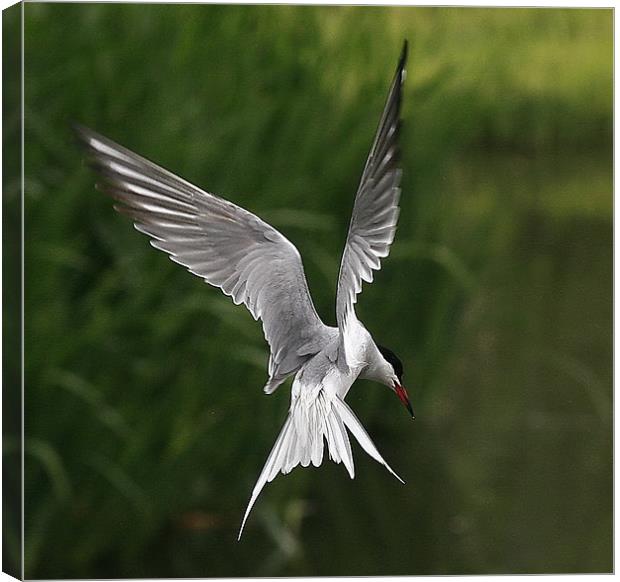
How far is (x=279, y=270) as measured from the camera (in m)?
2.47

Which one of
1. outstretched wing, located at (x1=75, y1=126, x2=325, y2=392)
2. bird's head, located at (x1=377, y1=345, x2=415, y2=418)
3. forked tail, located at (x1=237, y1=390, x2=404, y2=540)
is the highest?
outstretched wing, located at (x1=75, y1=126, x2=325, y2=392)

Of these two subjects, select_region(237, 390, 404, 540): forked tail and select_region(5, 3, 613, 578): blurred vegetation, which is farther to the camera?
select_region(5, 3, 613, 578): blurred vegetation

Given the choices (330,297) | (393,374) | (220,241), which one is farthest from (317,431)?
(330,297)

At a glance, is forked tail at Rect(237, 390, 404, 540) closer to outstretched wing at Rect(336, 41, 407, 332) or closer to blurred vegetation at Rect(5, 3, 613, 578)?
outstretched wing at Rect(336, 41, 407, 332)

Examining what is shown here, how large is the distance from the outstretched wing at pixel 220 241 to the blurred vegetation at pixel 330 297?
0.39 m

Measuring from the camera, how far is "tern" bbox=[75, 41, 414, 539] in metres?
2.36

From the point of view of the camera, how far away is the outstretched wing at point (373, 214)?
2.29 m

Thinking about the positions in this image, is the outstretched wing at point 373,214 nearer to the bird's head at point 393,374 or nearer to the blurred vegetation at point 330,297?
the bird's head at point 393,374

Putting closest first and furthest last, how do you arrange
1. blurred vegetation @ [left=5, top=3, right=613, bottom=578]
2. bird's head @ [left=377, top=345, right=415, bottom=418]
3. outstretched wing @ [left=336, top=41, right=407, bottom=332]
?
outstretched wing @ [left=336, top=41, right=407, bottom=332] → bird's head @ [left=377, top=345, right=415, bottom=418] → blurred vegetation @ [left=5, top=3, right=613, bottom=578]

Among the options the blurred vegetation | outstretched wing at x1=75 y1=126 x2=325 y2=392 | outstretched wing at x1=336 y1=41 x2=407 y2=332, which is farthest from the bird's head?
the blurred vegetation

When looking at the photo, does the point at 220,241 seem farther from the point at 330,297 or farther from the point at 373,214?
the point at 330,297

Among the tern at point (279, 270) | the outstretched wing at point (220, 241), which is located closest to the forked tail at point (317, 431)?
the tern at point (279, 270)

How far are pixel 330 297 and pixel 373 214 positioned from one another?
60 centimetres

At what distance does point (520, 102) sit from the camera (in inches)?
120
